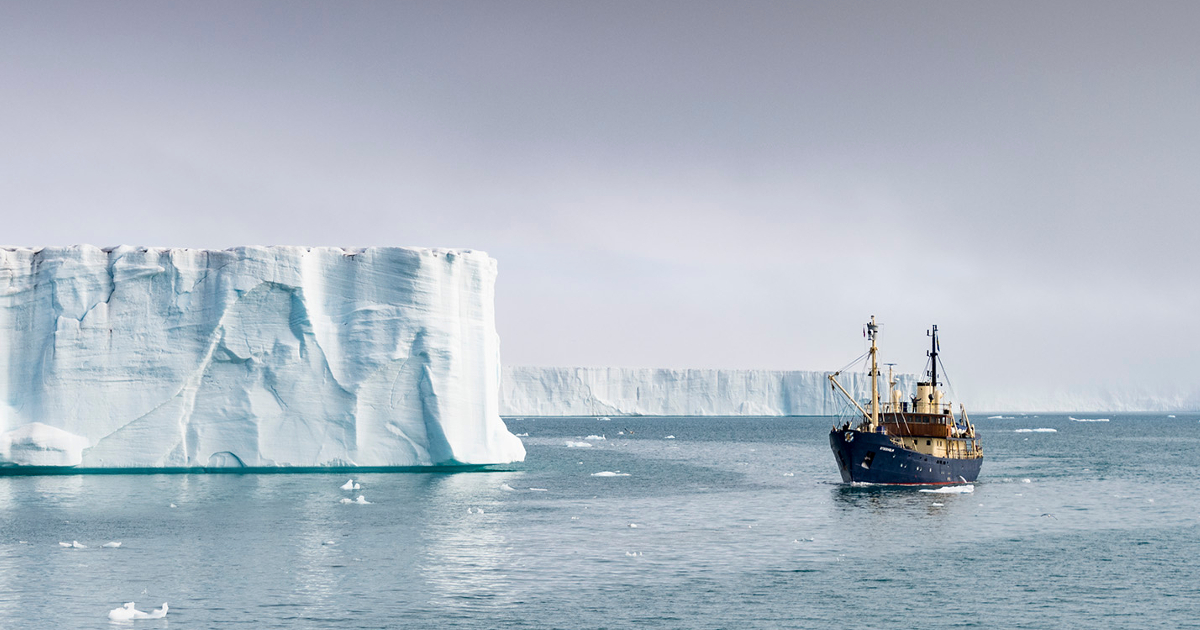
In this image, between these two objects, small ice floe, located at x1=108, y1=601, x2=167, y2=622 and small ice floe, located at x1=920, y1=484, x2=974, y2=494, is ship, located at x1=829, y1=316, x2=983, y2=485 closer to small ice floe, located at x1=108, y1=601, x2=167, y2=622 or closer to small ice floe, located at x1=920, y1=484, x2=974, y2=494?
small ice floe, located at x1=920, y1=484, x2=974, y2=494

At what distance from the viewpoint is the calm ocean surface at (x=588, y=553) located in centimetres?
1738

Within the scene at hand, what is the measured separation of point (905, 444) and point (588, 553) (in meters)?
19.8

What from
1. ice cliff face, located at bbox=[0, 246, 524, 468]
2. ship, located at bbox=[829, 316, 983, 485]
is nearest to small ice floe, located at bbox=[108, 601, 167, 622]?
ice cliff face, located at bbox=[0, 246, 524, 468]

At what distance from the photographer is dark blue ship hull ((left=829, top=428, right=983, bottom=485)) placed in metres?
38.2

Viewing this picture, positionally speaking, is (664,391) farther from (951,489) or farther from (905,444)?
(951,489)

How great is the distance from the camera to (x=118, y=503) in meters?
29.8

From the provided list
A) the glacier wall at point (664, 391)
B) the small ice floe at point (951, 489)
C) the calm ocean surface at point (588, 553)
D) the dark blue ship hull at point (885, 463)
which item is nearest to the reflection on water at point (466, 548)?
the calm ocean surface at point (588, 553)

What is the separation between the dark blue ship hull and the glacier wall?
7024 centimetres

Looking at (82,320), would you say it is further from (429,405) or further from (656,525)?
(656,525)

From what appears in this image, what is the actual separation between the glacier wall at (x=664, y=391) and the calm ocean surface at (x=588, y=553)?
7008 centimetres

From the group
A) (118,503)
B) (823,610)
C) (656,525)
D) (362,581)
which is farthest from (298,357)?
(823,610)

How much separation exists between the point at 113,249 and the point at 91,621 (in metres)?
23.2

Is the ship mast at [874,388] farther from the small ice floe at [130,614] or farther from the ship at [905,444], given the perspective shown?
the small ice floe at [130,614]

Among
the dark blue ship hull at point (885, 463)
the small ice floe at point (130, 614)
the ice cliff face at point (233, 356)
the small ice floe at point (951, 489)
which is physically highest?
the ice cliff face at point (233, 356)
